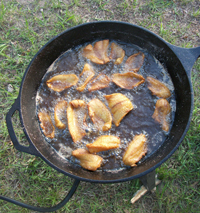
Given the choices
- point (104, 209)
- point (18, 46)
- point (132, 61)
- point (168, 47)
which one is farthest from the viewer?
point (18, 46)

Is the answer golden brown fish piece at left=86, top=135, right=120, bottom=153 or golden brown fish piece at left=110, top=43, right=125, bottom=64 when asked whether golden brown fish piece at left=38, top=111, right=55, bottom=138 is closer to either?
golden brown fish piece at left=86, top=135, right=120, bottom=153

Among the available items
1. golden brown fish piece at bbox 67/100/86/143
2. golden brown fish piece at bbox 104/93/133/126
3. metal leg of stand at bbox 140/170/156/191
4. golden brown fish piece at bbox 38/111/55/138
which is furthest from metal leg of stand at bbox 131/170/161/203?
golden brown fish piece at bbox 38/111/55/138

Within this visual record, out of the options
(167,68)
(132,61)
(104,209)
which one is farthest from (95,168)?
(167,68)

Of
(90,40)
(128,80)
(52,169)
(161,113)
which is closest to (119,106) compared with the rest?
(128,80)

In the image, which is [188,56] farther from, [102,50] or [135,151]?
[135,151]

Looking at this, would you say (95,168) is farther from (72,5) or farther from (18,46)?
(72,5)

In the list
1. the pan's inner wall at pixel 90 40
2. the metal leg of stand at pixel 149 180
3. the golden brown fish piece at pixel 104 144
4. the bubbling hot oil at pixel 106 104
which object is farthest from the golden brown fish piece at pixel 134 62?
the metal leg of stand at pixel 149 180
